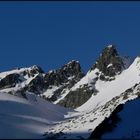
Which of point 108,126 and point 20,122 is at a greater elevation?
point 20,122

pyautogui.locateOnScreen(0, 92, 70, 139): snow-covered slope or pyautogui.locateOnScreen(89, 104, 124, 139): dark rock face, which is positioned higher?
pyautogui.locateOnScreen(0, 92, 70, 139): snow-covered slope

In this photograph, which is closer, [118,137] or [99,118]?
[118,137]

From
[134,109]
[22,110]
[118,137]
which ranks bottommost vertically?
[118,137]

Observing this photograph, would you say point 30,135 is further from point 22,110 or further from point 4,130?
point 22,110

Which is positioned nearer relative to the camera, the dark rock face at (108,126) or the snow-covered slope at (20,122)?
the dark rock face at (108,126)

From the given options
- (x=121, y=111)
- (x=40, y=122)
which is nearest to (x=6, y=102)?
(x=40, y=122)

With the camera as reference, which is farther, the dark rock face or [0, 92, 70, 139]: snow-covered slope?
[0, 92, 70, 139]: snow-covered slope

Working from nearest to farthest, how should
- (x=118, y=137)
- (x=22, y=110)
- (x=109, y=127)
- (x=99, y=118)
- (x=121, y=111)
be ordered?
1. (x=118, y=137)
2. (x=109, y=127)
3. (x=121, y=111)
4. (x=99, y=118)
5. (x=22, y=110)

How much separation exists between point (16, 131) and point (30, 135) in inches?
280

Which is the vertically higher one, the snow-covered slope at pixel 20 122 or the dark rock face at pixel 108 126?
the snow-covered slope at pixel 20 122

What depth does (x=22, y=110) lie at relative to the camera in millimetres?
196000

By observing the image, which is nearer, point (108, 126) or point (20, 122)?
point (108, 126)

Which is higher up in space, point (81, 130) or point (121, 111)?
point (81, 130)

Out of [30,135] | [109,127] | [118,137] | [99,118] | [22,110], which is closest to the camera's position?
[118,137]
